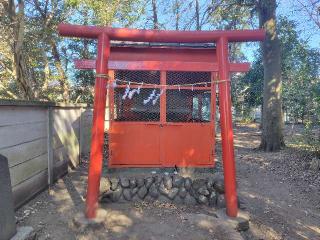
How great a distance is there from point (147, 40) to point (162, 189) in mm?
2518

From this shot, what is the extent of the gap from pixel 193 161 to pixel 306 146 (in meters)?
5.42

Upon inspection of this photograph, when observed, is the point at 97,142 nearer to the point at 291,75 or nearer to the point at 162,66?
the point at 162,66

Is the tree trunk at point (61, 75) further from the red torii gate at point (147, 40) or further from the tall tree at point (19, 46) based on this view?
the red torii gate at point (147, 40)

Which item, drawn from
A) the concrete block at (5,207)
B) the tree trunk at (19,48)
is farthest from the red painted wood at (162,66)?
the tree trunk at (19,48)

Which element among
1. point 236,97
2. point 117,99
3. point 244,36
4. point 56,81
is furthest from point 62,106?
point 236,97

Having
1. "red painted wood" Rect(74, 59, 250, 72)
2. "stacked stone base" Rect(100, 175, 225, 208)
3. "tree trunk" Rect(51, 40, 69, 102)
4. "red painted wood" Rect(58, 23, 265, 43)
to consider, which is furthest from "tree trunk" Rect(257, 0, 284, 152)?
"tree trunk" Rect(51, 40, 69, 102)

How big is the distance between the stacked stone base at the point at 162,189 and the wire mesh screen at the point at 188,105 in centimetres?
154

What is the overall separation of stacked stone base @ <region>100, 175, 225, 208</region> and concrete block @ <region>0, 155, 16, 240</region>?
1.97 m

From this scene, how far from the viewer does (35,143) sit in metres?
6.05

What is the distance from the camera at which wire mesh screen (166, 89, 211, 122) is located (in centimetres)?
711

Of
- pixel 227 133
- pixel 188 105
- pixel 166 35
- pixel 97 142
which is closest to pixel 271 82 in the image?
pixel 188 105

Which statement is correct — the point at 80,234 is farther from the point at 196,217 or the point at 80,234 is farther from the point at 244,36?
the point at 244,36

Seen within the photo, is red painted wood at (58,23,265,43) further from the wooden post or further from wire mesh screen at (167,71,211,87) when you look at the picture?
the wooden post

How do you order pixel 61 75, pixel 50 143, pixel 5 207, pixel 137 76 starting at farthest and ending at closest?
pixel 61 75, pixel 137 76, pixel 50 143, pixel 5 207
